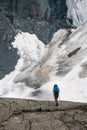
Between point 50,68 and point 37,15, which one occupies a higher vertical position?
point 37,15

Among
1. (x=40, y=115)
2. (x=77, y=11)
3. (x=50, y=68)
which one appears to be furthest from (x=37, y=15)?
(x=40, y=115)

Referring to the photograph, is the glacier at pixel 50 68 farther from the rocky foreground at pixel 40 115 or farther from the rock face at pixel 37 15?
the rocky foreground at pixel 40 115

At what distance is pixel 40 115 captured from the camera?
20.9 m

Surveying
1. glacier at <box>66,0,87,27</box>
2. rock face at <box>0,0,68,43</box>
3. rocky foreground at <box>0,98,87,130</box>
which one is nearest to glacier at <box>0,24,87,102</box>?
rock face at <box>0,0,68,43</box>

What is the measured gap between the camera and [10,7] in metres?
59.4

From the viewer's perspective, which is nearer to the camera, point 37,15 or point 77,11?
point 37,15

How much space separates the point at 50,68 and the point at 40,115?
2459 cm

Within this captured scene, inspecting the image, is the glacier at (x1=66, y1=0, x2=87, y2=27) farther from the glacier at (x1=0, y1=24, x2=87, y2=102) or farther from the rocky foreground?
the rocky foreground

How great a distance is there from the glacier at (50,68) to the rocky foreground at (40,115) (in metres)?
Result: 13.6

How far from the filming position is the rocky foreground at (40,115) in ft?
65.1

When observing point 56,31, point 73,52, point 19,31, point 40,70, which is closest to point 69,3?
point 56,31

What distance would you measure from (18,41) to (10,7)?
686 cm

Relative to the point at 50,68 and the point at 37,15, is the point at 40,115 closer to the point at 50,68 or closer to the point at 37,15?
the point at 50,68

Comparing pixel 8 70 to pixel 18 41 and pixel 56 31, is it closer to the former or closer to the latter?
pixel 18 41
